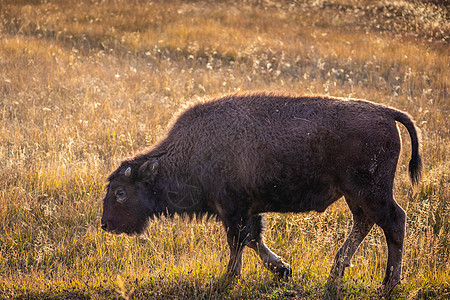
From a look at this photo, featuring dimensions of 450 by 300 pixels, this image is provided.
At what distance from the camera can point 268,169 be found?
4406mm

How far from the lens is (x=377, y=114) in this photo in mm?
4379

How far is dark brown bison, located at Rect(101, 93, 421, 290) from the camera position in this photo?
4289 millimetres

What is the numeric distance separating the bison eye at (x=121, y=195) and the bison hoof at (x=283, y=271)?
1.74 meters

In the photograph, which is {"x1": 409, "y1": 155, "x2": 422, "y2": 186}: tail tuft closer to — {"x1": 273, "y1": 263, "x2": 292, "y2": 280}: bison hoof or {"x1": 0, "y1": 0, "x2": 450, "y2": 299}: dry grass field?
{"x1": 0, "y1": 0, "x2": 450, "y2": 299}: dry grass field

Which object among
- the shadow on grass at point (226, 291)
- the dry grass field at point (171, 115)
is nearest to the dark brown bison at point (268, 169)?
the shadow on grass at point (226, 291)

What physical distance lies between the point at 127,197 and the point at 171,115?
442cm

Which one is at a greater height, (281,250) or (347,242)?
(347,242)

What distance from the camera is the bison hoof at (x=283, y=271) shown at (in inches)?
182

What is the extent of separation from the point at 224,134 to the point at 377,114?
1515mm

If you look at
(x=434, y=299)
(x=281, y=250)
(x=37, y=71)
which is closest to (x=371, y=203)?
(x=434, y=299)

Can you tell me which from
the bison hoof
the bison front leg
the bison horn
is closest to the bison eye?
the bison horn

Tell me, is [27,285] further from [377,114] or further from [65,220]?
[377,114]

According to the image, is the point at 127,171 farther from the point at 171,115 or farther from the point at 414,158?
the point at 171,115

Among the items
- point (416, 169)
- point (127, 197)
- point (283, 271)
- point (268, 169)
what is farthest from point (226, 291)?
point (416, 169)
